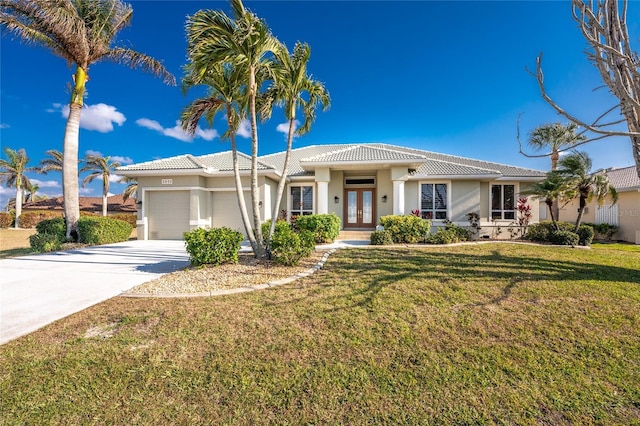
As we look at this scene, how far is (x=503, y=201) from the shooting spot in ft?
52.7

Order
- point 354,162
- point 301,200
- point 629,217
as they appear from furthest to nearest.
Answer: point 301,200 < point 629,217 < point 354,162

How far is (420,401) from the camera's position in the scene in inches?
102

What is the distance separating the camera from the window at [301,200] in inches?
635

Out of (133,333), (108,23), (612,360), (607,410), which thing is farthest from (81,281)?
(108,23)

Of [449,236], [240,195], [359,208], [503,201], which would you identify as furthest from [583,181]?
[240,195]

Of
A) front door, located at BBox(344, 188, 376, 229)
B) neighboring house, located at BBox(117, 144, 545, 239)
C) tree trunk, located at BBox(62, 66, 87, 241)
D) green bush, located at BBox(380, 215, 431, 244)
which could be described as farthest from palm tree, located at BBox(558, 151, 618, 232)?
tree trunk, located at BBox(62, 66, 87, 241)

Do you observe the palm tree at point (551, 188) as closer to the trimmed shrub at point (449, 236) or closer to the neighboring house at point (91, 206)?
the trimmed shrub at point (449, 236)

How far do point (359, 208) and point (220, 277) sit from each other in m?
10.9

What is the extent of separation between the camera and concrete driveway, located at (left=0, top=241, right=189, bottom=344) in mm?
4328

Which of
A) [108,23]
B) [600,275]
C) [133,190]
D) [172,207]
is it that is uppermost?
[108,23]

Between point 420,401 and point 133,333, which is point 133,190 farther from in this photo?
point 420,401

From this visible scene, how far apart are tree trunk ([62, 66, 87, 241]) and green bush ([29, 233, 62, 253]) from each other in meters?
1.02

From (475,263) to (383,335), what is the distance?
5.00 meters

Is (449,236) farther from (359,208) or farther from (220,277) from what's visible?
(220,277)
